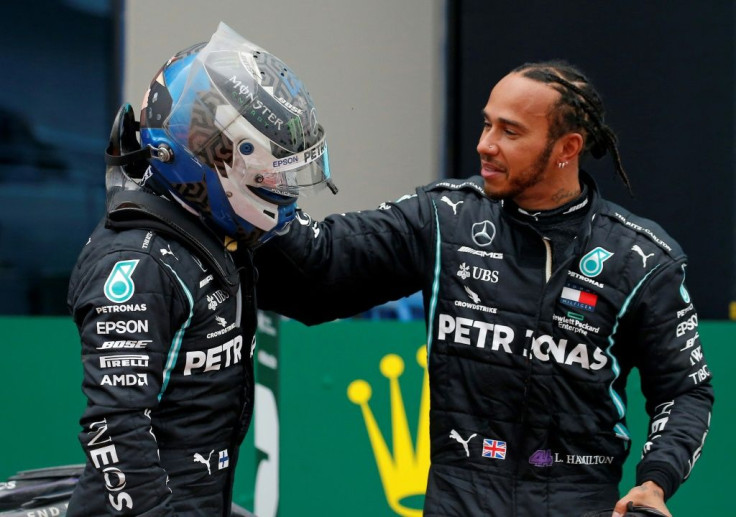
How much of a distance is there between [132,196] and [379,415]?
8.48 ft

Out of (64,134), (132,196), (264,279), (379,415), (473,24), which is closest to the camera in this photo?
(132,196)

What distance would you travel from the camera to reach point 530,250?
124 inches

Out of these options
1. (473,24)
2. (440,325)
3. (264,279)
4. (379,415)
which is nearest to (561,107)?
(440,325)

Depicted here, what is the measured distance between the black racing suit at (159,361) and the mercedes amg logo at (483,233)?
2.35 feet

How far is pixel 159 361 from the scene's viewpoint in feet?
7.89

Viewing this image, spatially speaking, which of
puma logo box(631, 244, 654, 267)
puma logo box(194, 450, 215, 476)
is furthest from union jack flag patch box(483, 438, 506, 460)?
puma logo box(194, 450, 215, 476)

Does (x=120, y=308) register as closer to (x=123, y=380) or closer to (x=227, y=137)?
(x=123, y=380)

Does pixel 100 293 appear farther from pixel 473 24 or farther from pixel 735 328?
pixel 473 24

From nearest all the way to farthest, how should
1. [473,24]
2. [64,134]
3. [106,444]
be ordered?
1. [106,444]
2. [64,134]
3. [473,24]

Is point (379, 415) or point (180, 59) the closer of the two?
point (180, 59)

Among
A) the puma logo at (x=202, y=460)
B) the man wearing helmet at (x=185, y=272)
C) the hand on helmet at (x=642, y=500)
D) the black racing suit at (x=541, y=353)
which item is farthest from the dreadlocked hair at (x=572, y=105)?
the puma logo at (x=202, y=460)

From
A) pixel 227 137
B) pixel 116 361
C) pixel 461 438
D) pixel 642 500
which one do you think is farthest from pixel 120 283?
pixel 642 500

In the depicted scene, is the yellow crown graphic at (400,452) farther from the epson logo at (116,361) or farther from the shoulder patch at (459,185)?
the epson logo at (116,361)

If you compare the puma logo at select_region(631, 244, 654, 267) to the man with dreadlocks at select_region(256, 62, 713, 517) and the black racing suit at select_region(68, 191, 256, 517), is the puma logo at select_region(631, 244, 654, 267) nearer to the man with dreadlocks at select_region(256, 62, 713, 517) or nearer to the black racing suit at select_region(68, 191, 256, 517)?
the man with dreadlocks at select_region(256, 62, 713, 517)
